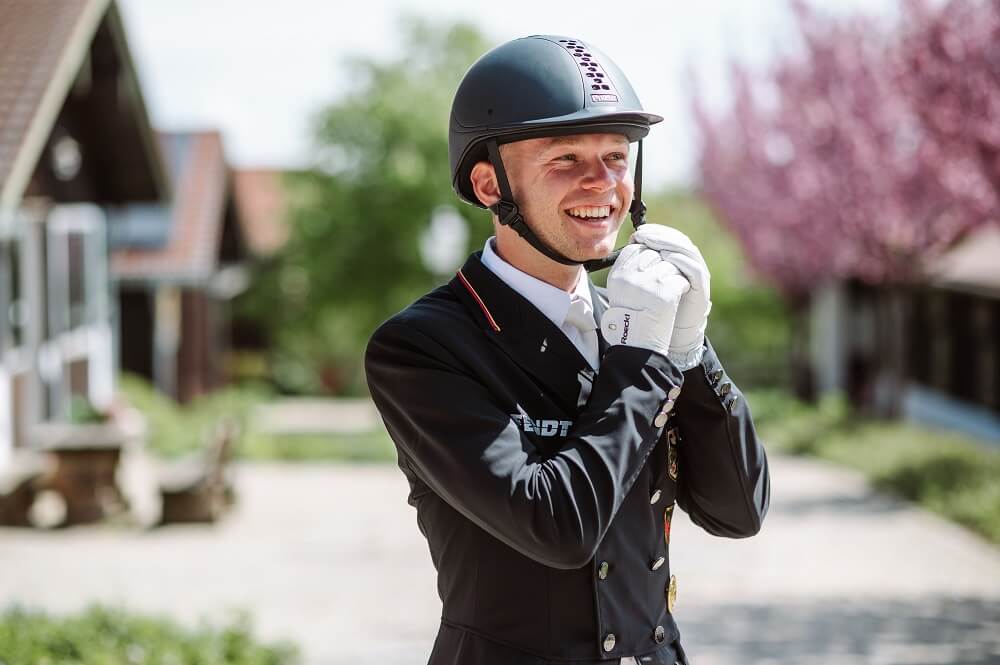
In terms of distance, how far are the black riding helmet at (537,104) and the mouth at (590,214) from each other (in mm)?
77

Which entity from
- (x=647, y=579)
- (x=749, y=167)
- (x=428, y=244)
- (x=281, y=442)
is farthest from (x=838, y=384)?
(x=647, y=579)

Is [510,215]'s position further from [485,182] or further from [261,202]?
[261,202]

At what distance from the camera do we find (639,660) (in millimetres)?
2211

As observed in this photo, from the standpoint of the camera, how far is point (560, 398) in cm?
226

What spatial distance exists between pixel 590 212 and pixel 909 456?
14246mm

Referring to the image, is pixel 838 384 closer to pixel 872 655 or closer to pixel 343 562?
pixel 343 562

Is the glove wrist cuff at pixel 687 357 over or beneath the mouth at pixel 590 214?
beneath

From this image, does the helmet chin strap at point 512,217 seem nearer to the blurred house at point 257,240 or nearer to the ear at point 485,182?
the ear at point 485,182

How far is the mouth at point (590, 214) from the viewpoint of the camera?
2.36 metres

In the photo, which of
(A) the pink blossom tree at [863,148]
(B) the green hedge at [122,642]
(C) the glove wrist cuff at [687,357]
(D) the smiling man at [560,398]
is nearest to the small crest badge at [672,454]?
(D) the smiling man at [560,398]

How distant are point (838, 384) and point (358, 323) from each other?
11.1 m

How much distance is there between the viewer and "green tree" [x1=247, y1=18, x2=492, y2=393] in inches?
969

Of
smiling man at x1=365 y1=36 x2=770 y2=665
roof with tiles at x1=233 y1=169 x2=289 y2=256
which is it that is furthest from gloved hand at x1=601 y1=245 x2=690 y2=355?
roof with tiles at x1=233 y1=169 x2=289 y2=256

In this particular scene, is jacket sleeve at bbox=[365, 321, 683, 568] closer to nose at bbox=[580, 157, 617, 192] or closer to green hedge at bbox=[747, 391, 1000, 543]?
nose at bbox=[580, 157, 617, 192]
